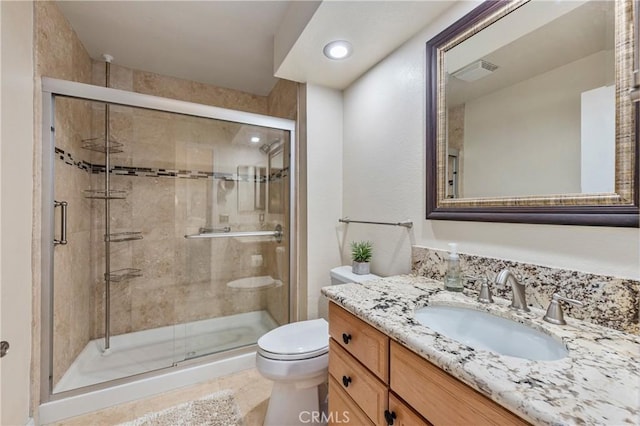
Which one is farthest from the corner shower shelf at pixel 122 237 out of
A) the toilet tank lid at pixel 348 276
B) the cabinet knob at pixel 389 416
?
the cabinet knob at pixel 389 416

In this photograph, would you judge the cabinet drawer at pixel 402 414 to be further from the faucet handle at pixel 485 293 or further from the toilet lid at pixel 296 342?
the toilet lid at pixel 296 342

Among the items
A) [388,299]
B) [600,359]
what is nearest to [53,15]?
[388,299]

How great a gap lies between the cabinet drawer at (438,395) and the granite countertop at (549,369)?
0.11ft

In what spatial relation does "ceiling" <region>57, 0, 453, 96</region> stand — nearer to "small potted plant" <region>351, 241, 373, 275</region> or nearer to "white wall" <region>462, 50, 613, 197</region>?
"white wall" <region>462, 50, 613, 197</region>

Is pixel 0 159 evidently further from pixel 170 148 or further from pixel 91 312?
pixel 91 312

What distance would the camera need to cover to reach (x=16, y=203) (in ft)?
3.88

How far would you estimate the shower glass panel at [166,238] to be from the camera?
1815mm

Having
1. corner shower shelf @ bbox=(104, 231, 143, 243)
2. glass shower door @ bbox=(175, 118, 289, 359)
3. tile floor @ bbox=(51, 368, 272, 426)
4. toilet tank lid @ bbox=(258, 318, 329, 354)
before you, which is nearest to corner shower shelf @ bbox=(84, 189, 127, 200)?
corner shower shelf @ bbox=(104, 231, 143, 243)

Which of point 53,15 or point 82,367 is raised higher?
point 53,15

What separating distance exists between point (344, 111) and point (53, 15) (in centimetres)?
183

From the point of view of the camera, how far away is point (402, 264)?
146 centimetres

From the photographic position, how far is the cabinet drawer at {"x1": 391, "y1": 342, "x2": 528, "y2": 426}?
516 millimetres

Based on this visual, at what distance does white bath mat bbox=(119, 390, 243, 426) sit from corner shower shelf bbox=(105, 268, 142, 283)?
3.69 ft

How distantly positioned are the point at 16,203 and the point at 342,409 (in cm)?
167
